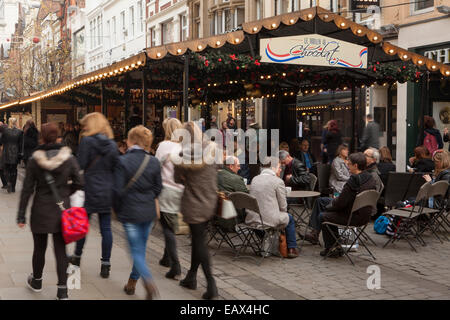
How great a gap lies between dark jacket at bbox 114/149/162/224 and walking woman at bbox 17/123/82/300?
1.48 ft

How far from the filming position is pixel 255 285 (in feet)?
21.3

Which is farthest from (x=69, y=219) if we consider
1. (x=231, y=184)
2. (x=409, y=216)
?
(x=409, y=216)

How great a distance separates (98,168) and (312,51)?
619 centimetres

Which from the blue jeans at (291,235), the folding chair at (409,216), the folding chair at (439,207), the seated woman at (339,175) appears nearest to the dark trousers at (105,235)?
the blue jeans at (291,235)

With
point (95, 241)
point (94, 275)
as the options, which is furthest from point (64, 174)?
point (95, 241)

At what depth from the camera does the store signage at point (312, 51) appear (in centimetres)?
1093

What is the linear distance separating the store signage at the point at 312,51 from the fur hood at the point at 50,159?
6121 mm

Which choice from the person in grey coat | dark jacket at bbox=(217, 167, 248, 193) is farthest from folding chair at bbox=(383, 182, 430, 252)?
the person in grey coat

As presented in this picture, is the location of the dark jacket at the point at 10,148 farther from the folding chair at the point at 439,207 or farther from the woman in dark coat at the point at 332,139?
the folding chair at the point at 439,207

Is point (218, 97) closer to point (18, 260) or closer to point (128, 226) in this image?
point (18, 260)

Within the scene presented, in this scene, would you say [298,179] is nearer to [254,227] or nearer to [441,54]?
[254,227]

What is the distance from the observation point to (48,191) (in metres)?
5.40

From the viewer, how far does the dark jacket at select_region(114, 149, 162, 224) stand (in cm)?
543

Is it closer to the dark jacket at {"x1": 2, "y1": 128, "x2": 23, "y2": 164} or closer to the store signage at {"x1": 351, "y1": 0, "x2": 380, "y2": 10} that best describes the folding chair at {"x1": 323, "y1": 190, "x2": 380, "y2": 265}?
the dark jacket at {"x1": 2, "y1": 128, "x2": 23, "y2": 164}
